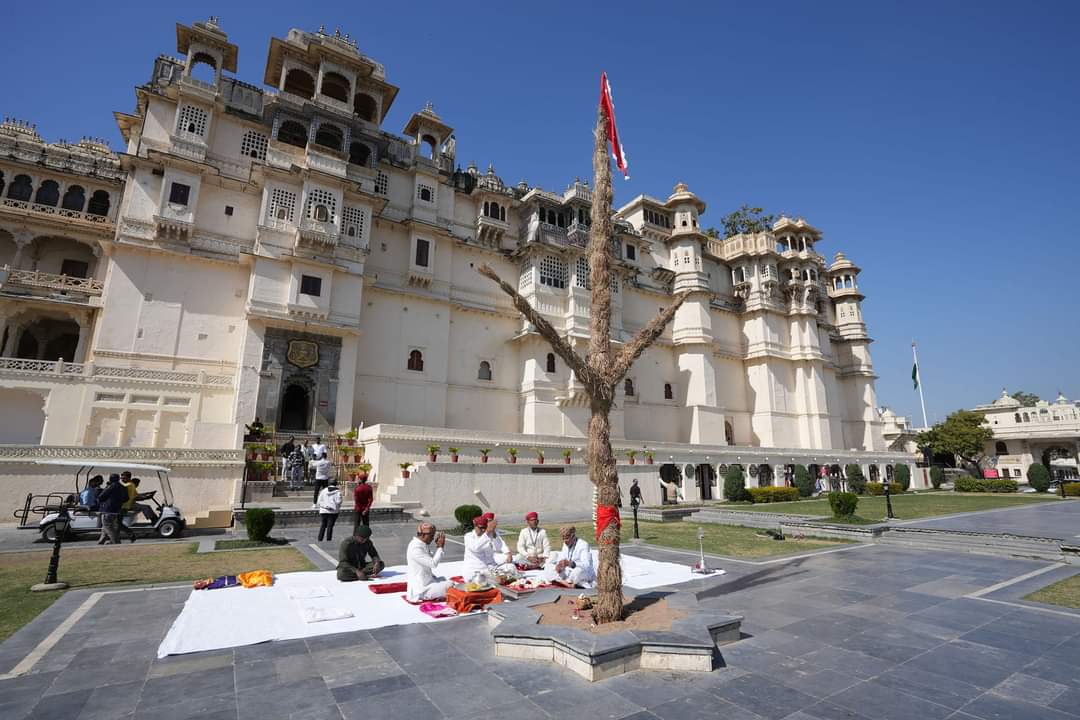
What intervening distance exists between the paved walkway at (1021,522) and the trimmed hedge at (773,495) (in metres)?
9.56

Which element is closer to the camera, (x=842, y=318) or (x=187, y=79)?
(x=187, y=79)

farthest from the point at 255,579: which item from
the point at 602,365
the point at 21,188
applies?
the point at 21,188

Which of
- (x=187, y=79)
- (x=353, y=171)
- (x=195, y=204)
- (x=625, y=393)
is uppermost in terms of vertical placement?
(x=187, y=79)

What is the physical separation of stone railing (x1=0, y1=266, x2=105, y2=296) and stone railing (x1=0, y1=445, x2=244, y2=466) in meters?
11.0

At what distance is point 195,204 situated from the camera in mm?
25156

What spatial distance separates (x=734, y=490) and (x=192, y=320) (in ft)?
96.3

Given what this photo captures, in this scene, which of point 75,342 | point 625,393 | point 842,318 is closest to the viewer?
point 75,342

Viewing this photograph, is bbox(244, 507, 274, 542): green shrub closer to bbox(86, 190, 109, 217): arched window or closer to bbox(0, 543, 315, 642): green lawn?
bbox(0, 543, 315, 642): green lawn

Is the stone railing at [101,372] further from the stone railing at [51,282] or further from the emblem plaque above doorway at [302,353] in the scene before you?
the stone railing at [51,282]

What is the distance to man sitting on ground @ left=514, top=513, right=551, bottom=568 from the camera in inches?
370

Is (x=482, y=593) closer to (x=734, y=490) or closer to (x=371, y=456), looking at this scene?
(x=371, y=456)

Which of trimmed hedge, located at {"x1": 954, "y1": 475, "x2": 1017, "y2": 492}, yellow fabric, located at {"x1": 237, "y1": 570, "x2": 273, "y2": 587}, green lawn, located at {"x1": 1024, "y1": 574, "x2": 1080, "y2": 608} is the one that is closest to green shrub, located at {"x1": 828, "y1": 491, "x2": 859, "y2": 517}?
green lawn, located at {"x1": 1024, "y1": 574, "x2": 1080, "y2": 608}

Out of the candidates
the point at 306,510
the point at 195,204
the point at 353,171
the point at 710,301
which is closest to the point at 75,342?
the point at 195,204

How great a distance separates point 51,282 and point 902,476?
181ft
